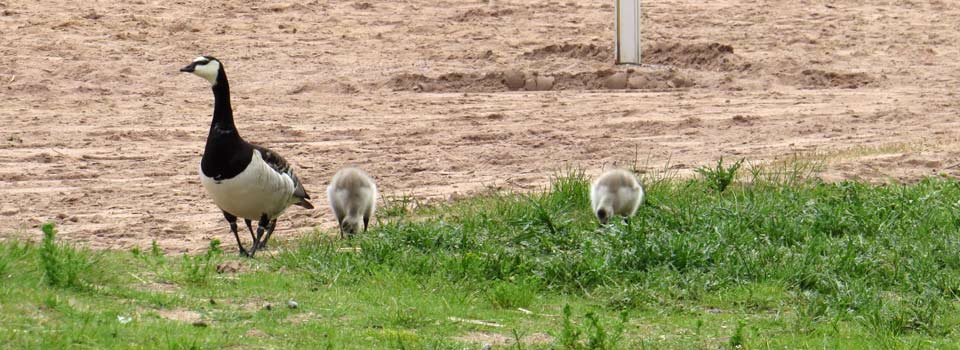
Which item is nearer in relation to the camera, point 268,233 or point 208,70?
point 208,70

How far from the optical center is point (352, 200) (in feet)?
36.1

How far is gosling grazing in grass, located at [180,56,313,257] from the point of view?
9922 mm

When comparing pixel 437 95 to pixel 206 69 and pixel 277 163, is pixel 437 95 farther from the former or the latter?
pixel 206 69

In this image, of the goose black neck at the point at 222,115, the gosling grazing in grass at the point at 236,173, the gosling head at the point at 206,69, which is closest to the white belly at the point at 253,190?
the gosling grazing in grass at the point at 236,173

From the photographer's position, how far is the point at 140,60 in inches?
692

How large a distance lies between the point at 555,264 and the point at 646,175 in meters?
3.85

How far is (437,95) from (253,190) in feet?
23.4

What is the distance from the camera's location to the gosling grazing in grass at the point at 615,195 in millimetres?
10586

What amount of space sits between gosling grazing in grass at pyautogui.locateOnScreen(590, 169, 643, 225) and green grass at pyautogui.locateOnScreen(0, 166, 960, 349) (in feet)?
0.44

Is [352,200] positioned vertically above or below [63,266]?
below

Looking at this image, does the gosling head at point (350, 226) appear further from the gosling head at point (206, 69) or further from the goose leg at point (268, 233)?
the gosling head at point (206, 69)

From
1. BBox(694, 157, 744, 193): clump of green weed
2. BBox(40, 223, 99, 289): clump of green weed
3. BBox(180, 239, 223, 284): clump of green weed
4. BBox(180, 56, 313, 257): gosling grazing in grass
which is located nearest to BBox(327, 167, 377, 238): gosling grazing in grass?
BBox(180, 56, 313, 257): gosling grazing in grass

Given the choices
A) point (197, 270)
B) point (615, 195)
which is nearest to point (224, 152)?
point (197, 270)

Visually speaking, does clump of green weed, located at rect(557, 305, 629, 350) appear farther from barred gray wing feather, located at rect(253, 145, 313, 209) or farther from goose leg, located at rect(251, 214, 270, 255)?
barred gray wing feather, located at rect(253, 145, 313, 209)
